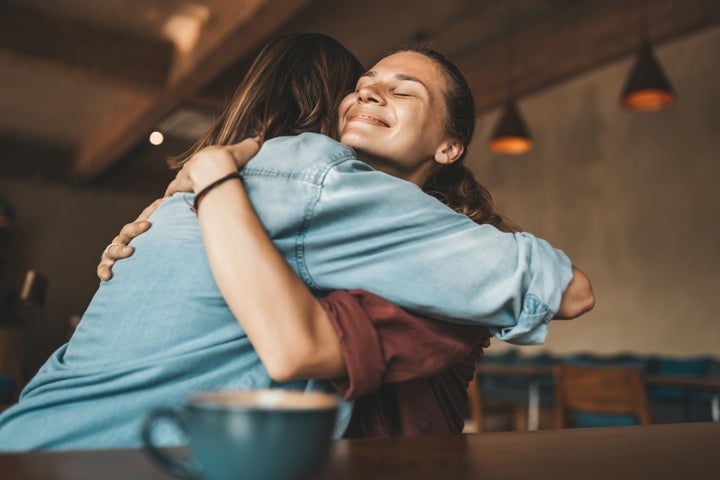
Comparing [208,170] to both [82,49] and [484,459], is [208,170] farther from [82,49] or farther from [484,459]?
[82,49]

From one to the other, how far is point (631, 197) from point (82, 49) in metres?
5.14

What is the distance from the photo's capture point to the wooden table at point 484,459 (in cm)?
51

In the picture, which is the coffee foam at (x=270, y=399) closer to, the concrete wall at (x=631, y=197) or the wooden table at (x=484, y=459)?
the wooden table at (x=484, y=459)

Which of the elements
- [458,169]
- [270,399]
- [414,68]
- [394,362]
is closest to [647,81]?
[458,169]

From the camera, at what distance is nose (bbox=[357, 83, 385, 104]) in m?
1.22

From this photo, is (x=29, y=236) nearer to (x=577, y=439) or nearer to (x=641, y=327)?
(x=641, y=327)

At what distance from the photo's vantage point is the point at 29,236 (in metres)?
9.48

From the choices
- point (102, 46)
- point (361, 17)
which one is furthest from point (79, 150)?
point (361, 17)

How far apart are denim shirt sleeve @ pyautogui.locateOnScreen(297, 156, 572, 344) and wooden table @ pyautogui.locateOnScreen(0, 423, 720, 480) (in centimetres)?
17

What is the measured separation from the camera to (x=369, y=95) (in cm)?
122

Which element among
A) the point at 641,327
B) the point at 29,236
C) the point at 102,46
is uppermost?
the point at 102,46

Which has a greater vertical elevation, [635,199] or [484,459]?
[635,199]

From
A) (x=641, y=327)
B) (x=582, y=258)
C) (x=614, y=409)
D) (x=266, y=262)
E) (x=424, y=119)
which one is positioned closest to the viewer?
(x=266, y=262)

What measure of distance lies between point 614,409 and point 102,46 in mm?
5110
